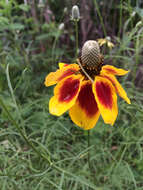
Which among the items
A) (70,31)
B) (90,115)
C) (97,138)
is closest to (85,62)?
(90,115)

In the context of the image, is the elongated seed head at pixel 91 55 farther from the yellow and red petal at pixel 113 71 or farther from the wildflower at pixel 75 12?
the wildflower at pixel 75 12

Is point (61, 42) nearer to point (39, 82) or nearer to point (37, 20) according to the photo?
point (37, 20)

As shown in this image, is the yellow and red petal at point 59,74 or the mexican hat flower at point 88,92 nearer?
the mexican hat flower at point 88,92

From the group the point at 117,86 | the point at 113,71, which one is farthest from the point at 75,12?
the point at 117,86

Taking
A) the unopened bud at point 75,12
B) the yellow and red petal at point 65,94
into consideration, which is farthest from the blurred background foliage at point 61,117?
the yellow and red petal at point 65,94

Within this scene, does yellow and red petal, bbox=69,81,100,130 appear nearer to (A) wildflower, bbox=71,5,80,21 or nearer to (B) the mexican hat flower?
(B) the mexican hat flower

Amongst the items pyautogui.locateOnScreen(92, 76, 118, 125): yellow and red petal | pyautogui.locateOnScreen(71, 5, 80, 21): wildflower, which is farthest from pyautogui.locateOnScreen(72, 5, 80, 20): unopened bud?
pyautogui.locateOnScreen(92, 76, 118, 125): yellow and red petal
